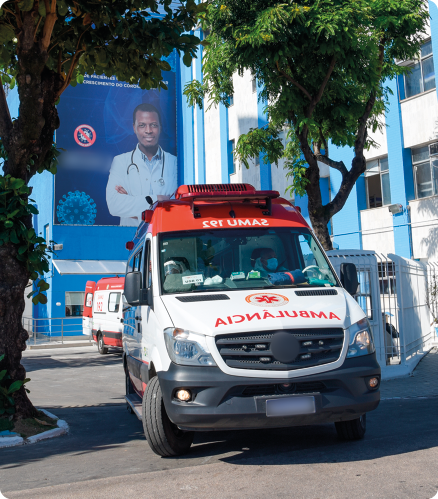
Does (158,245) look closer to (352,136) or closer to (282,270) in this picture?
(282,270)

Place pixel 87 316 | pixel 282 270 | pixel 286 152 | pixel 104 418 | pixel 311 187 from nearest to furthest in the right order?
pixel 282 270 → pixel 104 418 → pixel 311 187 → pixel 286 152 → pixel 87 316

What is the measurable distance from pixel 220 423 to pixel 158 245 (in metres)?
2.08

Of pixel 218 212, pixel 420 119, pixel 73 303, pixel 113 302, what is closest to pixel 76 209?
pixel 73 303

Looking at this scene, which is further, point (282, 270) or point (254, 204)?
point (254, 204)

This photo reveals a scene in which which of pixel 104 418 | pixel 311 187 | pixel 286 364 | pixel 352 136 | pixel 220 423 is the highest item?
pixel 352 136

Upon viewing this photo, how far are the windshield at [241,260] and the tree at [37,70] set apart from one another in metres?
2.19

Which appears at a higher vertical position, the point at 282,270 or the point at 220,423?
the point at 282,270

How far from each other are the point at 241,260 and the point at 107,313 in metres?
15.9

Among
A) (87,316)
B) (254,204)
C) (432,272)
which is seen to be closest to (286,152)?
(432,272)

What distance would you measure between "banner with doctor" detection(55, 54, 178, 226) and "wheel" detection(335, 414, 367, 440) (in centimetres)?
2753

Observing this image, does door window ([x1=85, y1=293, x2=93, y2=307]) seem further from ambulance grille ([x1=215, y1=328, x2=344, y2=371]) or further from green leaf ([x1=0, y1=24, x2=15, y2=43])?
ambulance grille ([x1=215, y1=328, x2=344, y2=371])

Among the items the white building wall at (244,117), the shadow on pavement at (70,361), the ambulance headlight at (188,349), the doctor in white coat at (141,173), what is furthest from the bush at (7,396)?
the doctor in white coat at (141,173)

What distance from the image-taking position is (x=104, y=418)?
8.23 meters

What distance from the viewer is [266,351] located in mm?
4832
